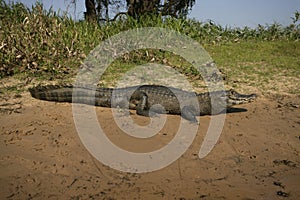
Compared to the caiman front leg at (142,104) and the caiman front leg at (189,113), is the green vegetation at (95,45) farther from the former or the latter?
the caiman front leg at (189,113)

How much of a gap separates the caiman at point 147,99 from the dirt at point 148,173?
0.99ft

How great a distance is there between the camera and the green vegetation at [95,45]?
6.11 meters

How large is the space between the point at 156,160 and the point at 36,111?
202 cm

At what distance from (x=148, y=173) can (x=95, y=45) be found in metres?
5.50

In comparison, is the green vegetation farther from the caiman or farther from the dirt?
the dirt

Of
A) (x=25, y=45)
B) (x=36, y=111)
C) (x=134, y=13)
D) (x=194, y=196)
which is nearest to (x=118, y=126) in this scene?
(x=36, y=111)

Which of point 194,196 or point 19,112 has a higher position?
point 19,112

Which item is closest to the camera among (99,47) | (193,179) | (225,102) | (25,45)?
(193,179)

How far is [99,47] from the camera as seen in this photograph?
298 inches

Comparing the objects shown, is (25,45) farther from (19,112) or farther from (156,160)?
(156,160)

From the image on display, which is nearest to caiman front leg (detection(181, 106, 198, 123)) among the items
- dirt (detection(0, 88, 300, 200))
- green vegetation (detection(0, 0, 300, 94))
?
dirt (detection(0, 88, 300, 200))

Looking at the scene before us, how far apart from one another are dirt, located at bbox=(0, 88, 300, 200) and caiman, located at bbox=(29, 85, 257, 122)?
301 millimetres

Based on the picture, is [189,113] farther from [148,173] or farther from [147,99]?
[148,173]

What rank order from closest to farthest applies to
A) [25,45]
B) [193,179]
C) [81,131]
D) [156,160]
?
[193,179] < [156,160] < [81,131] < [25,45]
